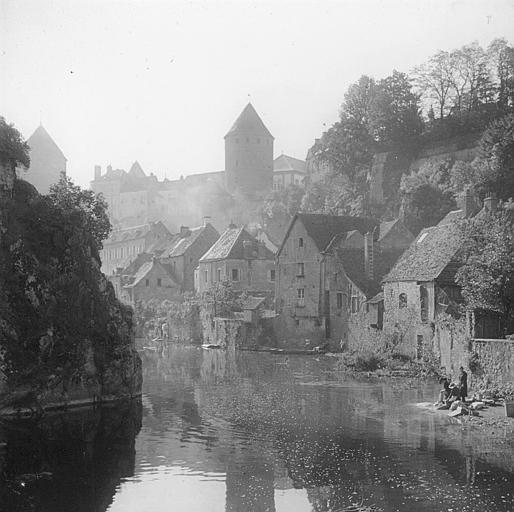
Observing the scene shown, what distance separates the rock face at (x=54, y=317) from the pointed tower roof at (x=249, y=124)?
7072cm

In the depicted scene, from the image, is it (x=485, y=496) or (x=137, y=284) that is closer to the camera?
A: (x=485, y=496)

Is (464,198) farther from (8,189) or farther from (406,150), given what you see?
(8,189)

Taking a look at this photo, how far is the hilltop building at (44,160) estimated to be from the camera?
10056 centimetres

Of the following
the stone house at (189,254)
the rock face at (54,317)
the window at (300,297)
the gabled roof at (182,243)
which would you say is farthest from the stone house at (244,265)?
the rock face at (54,317)

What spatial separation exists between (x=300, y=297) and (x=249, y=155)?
52549mm

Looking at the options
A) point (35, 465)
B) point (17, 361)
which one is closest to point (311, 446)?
point (35, 465)

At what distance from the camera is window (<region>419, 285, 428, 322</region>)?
133 feet

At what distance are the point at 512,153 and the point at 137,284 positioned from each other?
4046 cm

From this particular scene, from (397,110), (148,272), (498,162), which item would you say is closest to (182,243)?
(148,272)

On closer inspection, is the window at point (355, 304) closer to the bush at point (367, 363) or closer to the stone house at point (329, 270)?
the stone house at point (329, 270)

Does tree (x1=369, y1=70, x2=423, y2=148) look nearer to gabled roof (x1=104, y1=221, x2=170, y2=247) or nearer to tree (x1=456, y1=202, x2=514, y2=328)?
tree (x1=456, y1=202, x2=514, y2=328)

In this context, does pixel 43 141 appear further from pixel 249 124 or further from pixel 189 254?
pixel 189 254

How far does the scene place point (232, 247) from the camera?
68750mm

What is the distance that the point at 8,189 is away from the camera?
107 feet
